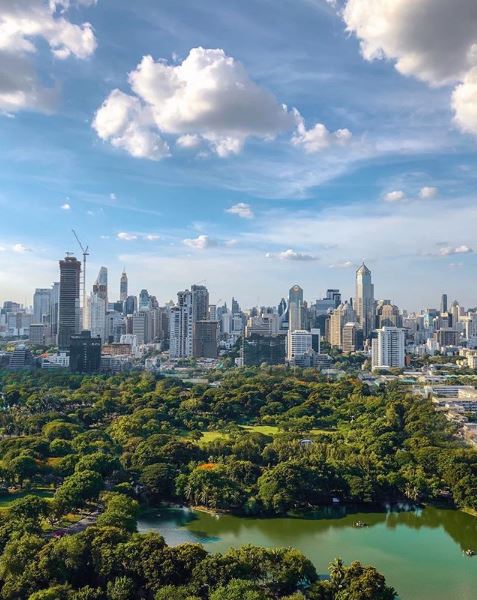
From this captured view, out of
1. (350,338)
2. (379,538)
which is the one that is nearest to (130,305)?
(350,338)

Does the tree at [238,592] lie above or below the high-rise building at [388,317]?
below

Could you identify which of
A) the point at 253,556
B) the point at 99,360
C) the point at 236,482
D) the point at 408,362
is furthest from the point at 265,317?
the point at 253,556

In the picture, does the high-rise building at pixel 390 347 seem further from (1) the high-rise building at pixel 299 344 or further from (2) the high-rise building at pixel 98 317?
(2) the high-rise building at pixel 98 317

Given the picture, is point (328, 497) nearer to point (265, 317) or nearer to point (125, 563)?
point (125, 563)

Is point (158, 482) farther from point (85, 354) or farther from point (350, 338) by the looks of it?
point (350, 338)

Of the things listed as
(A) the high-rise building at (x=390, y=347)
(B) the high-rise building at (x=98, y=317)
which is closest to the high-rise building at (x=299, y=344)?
(A) the high-rise building at (x=390, y=347)

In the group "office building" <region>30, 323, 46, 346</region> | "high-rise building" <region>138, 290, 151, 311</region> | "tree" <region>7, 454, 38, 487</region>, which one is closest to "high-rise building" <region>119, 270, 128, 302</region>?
"high-rise building" <region>138, 290, 151, 311</region>
